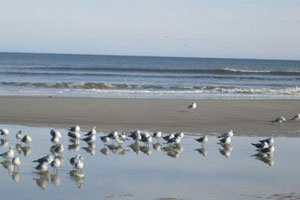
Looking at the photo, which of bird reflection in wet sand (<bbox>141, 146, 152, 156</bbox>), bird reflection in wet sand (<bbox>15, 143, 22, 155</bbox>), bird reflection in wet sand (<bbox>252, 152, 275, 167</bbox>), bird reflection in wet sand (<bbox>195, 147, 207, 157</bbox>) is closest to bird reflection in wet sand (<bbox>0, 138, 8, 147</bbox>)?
bird reflection in wet sand (<bbox>15, 143, 22, 155</bbox>)

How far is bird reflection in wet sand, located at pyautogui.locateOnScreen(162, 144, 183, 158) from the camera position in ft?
46.4

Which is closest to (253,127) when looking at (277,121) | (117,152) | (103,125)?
(277,121)

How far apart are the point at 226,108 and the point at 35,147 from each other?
12.3 meters

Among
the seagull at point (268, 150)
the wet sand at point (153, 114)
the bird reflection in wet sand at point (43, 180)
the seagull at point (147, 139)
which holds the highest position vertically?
the wet sand at point (153, 114)

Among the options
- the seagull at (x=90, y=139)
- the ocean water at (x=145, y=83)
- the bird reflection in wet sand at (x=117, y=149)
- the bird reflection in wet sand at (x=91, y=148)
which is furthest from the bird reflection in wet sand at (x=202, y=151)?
the ocean water at (x=145, y=83)

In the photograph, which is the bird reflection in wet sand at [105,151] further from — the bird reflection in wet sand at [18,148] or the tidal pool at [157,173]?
the bird reflection in wet sand at [18,148]

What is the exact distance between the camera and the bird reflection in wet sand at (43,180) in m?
10.7

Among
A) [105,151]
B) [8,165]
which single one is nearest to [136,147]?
[105,151]

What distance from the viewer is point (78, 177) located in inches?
449

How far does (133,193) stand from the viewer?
33.7ft

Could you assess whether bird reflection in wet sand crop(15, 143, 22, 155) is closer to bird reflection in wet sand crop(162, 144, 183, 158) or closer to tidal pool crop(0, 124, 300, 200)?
tidal pool crop(0, 124, 300, 200)

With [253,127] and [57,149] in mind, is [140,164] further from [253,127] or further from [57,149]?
[253,127]

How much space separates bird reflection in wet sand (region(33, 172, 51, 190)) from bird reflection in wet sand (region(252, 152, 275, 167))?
4820 mm

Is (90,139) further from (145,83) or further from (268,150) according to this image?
(145,83)
